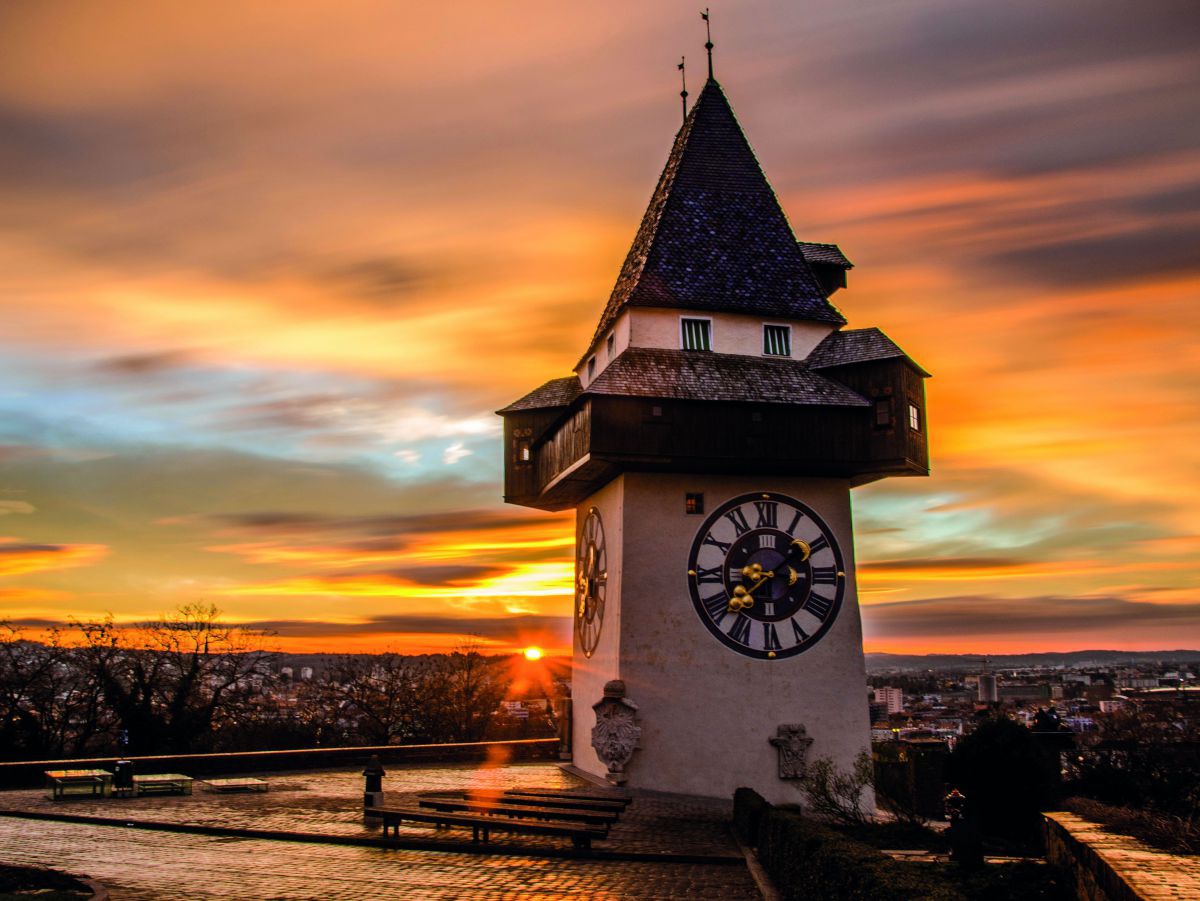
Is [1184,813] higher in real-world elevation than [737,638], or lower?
lower

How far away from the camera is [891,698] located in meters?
55.9

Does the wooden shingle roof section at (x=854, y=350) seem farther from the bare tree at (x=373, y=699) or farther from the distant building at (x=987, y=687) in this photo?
the bare tree at (x=373, y=699)

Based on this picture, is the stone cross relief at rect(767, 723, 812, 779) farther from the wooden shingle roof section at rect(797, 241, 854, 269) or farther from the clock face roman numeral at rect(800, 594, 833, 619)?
the wooden shingle roof section at rect(797, 241, 854, 269)

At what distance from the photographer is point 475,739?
39.6 m

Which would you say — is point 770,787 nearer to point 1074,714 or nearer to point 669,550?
point 669,550

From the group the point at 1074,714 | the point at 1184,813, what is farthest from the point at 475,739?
the point at 1184,813

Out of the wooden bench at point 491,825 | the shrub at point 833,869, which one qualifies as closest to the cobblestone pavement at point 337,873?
the wooden bench at point 491,825

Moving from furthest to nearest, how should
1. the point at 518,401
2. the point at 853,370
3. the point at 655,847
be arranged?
1. the point at 518,401
2. the point at 853,370
3. the point at 655,847

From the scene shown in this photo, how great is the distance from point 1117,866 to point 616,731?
1434 cm

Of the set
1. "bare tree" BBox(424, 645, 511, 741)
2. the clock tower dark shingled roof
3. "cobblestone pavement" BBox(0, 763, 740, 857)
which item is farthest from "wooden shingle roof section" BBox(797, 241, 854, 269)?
"bare tree" BBox(424, 645, 511, 741)

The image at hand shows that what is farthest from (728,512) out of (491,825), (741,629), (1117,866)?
(1117,866)

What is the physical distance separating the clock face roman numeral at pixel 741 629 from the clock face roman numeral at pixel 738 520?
1.76 metres

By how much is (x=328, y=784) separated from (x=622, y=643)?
707 centimetres

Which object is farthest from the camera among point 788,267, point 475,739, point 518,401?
point 475,739
